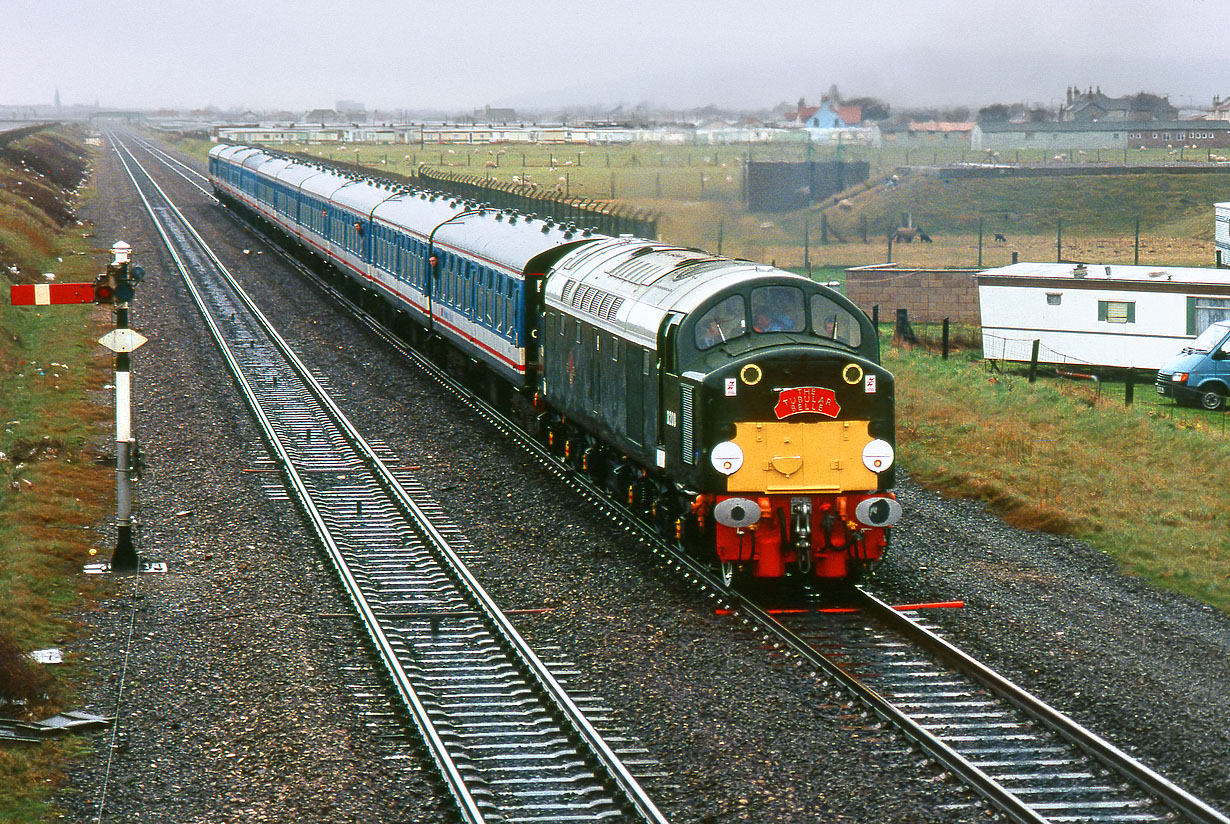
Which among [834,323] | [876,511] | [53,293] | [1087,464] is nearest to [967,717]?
[876,511]

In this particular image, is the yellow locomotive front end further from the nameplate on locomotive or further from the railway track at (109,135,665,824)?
the railway track at (109,135,665,824)

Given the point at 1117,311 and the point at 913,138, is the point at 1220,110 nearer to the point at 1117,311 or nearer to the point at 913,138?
the point at 913,138

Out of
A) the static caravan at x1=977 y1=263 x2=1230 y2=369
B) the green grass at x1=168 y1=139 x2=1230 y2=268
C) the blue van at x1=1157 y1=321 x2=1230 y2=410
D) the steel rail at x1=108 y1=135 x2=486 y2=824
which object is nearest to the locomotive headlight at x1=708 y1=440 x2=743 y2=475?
the steel rail at x1=108 y1=135 x2=486 y2=824

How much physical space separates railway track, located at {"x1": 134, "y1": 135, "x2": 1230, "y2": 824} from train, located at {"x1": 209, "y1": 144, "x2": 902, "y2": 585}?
833 mm

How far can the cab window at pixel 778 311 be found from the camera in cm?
1630

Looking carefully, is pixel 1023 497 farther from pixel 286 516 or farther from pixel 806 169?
pixel 806 169

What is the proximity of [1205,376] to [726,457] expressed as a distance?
19.6 meters

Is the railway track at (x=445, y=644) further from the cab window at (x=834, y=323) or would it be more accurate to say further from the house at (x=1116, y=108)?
the house at (x=1116, y=108)

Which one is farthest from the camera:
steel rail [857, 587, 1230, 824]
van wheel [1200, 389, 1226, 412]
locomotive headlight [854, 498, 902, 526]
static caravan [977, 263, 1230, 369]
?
static caravan [977, 263, 1230, 369]

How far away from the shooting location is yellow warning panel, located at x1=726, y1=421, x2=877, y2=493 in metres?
15.6

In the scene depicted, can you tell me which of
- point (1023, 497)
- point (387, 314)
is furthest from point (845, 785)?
point (387, 314)

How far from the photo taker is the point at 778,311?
16344 millimetres

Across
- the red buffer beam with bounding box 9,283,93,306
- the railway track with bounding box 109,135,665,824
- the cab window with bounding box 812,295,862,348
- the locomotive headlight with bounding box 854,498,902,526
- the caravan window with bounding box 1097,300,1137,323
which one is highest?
the red buffer beam with bounding box 9,283,93,306

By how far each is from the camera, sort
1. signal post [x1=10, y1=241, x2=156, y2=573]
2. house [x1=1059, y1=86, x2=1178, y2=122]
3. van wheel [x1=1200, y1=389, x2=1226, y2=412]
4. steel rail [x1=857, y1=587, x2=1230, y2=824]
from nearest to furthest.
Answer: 1. steel rail [x1=857, y1=587, x2=1230, y2=824]
2. signal post [x1=10, y1=241, x2=156, y2=573]
3. van wheel [x1=1200, y1=389, x2=1226, y2=412]
4. house [x1=1059, y1=86, x2=1178, y2=122]
